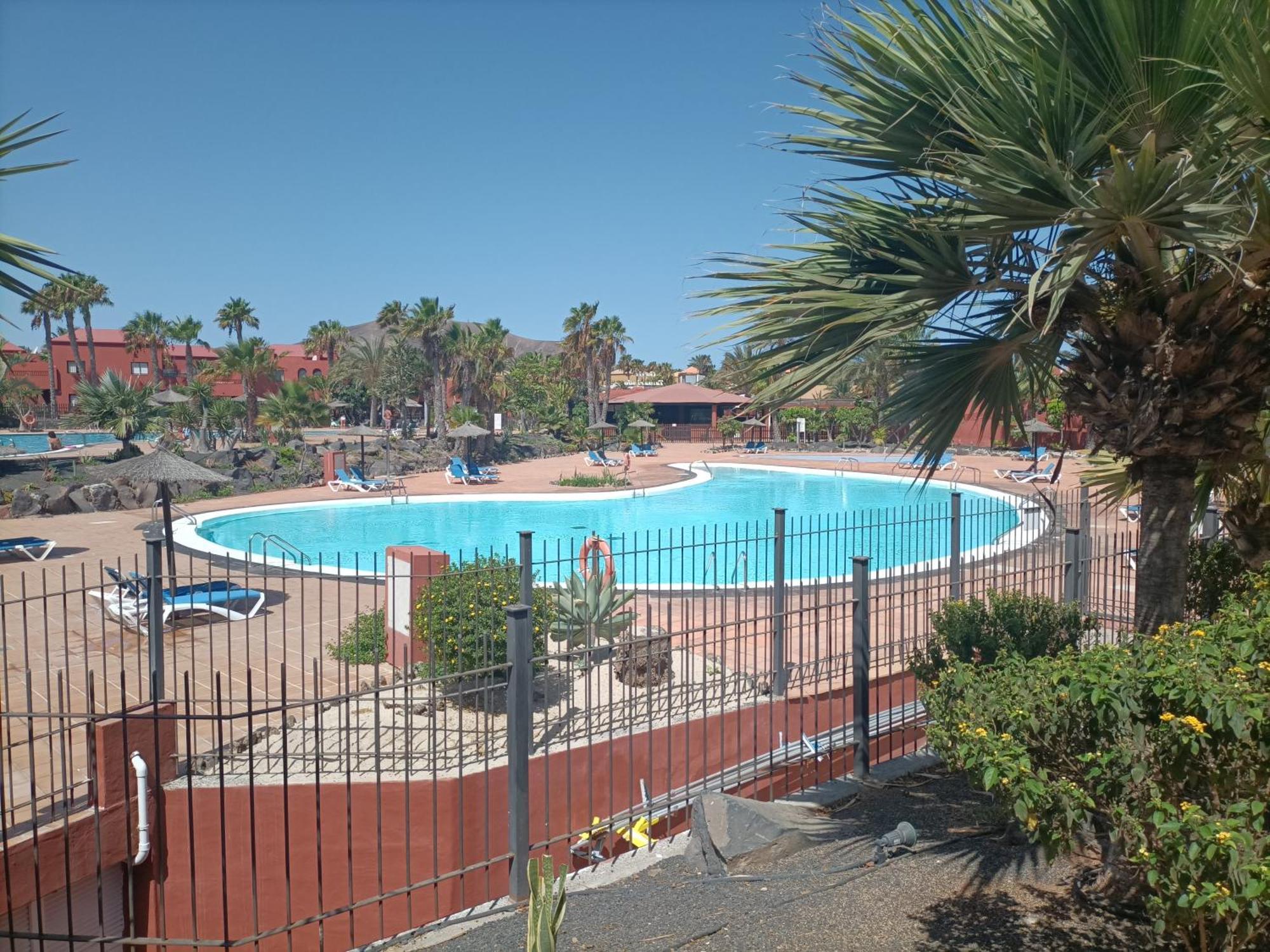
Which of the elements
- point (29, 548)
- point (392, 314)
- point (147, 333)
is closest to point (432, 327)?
point (392, 314)

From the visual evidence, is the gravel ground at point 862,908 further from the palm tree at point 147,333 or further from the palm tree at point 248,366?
the palm tree at point 147,333

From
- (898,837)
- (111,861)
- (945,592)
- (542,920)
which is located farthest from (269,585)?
(542,920)

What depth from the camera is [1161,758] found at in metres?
3.14

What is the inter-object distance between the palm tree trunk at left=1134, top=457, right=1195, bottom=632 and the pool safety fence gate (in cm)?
186

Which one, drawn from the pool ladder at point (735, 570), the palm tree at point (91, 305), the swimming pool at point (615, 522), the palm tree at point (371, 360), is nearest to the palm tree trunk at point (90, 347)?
the palm tree at point (91, 305)

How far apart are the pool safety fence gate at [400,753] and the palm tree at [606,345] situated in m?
46.1

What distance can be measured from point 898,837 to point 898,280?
9.47 ft

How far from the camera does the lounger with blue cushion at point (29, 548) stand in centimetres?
1457

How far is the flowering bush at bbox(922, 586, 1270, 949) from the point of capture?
8.95 feet

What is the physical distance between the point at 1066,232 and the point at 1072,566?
372 centimetres

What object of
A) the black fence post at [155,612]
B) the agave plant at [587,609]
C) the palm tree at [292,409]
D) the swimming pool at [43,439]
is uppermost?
the palm tree at [292,409]

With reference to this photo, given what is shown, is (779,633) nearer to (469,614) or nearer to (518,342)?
(469,614)

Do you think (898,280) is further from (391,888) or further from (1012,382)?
(391,888)

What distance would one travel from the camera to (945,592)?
11281 millimetres
